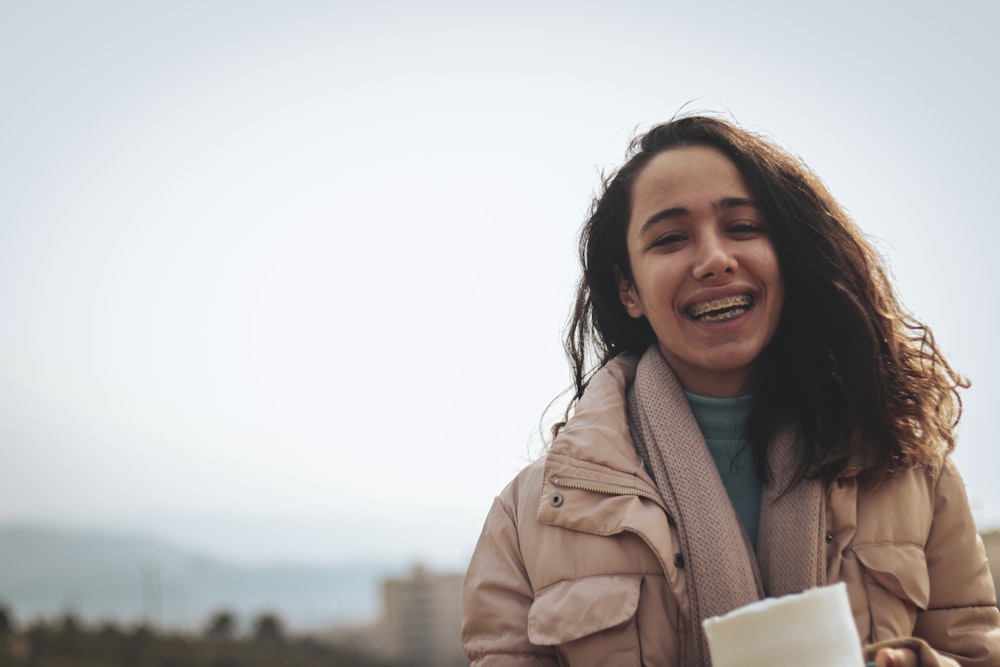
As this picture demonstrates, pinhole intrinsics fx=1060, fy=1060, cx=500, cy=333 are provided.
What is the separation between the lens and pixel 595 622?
2.41 metres

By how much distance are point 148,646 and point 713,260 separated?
21.9 metres

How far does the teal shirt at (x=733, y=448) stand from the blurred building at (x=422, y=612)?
55.0 metres

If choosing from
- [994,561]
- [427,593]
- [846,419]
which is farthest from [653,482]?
[427,593]

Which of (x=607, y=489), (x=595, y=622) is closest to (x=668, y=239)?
(x=607, y=489)

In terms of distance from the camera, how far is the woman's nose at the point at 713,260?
2.58 metres

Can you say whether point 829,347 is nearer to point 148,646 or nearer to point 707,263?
point 707,263

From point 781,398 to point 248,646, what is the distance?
25823 mm

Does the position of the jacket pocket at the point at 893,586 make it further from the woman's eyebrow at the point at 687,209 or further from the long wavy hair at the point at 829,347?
the woman's eyebrow at the point at 687,209

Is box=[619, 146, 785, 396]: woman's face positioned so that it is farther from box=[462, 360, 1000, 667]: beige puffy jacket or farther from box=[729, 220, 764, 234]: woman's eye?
box=[462, 360, 1000, 667]: beige puffy jacket

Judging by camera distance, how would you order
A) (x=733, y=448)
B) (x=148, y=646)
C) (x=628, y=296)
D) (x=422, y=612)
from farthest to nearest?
1. (x=422, y=612)
2. (x=148, y=646)
3. (x=628, y=296)
4. (x=733, y=448)

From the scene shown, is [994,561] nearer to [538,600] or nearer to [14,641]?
[538,600]

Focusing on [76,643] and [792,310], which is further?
[76,643]

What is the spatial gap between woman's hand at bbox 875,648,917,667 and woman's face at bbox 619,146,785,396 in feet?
2.90

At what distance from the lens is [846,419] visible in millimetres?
2656
